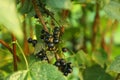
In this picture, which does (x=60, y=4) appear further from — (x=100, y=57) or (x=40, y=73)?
(x=100, y=57)

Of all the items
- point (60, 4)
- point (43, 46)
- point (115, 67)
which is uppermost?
point (60, 4)

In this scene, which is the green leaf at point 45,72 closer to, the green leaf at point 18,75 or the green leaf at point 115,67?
the green leaf at point 18,75

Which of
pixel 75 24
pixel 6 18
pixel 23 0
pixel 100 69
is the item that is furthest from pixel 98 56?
pixel 6 18

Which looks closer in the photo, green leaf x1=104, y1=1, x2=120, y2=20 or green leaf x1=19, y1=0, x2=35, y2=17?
green leaf x1=19, y1=0, x2=35, y2=17

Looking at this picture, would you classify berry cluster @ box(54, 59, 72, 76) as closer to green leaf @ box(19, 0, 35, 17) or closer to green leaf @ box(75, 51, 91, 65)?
green leaf @ box(19, 0, 35, 17)

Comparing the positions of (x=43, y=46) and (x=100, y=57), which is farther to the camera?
(x=100, y=57)

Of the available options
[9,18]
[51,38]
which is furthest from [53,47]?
[9,18]

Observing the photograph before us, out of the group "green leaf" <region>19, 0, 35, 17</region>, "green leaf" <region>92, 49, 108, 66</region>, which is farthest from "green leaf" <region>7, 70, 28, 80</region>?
"green leaf" <region>92, 49, 108, 66</region>
